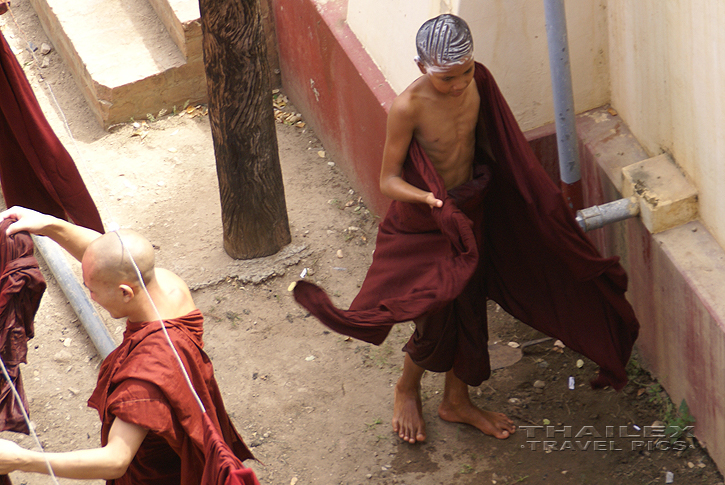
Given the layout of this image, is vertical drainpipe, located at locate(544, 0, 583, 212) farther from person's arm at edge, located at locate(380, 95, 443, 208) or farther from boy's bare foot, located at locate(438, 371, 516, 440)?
boy's bare foot, located at locate(438, 371, 516, 440)

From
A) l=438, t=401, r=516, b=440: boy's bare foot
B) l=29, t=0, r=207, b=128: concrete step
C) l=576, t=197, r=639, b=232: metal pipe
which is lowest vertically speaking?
l=438, t=401, r=516, b=440: boy's bare foot

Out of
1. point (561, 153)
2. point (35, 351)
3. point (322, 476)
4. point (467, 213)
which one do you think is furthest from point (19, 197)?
point (561, 153)

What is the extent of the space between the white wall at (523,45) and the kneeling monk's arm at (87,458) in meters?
2.48

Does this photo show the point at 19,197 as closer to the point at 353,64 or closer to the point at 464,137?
the point at 353,64

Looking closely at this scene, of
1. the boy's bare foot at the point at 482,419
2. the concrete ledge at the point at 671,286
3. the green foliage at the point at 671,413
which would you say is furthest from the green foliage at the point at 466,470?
the concrete ledge at the point at 671,286

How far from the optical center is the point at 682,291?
3.51 metres

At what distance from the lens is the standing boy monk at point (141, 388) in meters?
2.44

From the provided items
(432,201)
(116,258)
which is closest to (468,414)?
(432,201)

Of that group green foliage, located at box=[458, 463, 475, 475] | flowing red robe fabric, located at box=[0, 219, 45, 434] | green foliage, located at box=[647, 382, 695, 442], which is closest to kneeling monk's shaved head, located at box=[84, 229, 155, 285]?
flowing red robe fabric, located at box=[0, 219, 45, 434]

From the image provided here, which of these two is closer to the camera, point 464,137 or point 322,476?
point 464,137

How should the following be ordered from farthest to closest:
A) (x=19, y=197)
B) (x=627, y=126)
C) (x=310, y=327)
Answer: (x=310, y=327), (x=19, y=197), (x=627, y=126)

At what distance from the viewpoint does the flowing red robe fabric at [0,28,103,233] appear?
164 inches

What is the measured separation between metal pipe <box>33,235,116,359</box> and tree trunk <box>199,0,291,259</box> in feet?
3.36

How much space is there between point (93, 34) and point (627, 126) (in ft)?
15.4
